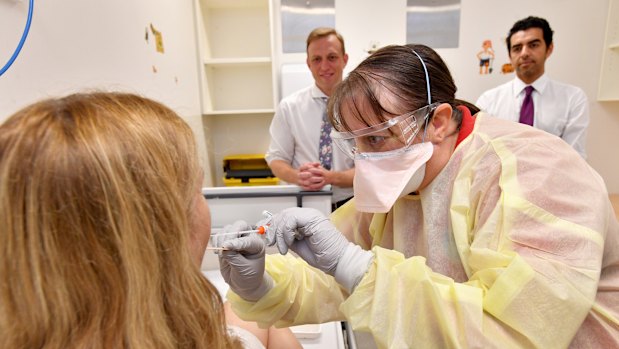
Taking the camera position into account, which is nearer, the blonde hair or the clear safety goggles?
the blonde hair

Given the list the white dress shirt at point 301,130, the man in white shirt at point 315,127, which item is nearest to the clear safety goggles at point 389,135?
the man in white shirt at point 315,127

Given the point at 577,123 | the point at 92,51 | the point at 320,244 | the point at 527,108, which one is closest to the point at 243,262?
the point at 320,244

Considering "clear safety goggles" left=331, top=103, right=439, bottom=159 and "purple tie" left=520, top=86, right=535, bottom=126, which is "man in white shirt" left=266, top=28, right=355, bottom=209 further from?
"purple tie" left=520, top=86, right=535, bottom=126

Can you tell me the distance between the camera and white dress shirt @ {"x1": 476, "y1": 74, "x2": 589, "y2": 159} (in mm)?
2580

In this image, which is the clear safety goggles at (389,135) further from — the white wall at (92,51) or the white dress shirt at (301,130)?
the white dress shirt at (301,130)

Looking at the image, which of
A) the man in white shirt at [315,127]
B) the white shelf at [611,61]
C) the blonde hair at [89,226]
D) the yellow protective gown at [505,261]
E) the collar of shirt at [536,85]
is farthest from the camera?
the white shelf at [611,61]

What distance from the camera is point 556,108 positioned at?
2627mm

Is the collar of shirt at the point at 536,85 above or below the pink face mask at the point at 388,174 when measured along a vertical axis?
above

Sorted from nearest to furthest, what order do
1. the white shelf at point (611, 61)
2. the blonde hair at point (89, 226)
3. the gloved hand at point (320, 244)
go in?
the blonde hair at point (89, 226) → the gloved hand at point (320, 244) → the white shelf at point (611, 61)

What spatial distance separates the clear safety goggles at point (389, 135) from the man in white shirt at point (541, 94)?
6.86ft

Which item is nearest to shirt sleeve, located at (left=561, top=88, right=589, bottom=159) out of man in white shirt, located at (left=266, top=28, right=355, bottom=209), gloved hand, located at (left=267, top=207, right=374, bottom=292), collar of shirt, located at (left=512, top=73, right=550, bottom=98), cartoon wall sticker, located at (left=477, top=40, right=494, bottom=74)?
collar of shirt, located at (left=512, top=73, right=550, bottom=98)

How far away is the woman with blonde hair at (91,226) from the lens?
48 centimetres

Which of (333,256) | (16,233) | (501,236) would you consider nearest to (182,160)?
(16,233)

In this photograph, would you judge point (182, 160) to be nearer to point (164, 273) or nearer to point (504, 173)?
point (164, 273)
